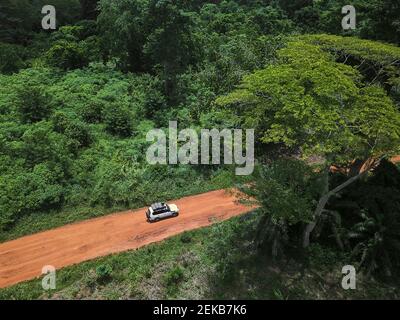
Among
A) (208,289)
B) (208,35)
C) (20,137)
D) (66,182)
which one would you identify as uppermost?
(208,35)

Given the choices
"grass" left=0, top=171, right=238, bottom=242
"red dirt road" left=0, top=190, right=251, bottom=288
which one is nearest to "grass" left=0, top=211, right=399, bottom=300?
"red dirt road" left=0, top=190, right=251, bottom=288

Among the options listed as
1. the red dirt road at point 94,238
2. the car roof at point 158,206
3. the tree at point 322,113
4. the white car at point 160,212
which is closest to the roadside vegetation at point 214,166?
the tree at point 322,113

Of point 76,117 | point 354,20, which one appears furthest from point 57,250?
point 354,20

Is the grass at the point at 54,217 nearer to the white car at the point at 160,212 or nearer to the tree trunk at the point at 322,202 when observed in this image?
the white car at the point at 160,212

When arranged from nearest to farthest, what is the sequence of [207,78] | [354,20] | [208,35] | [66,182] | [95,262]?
[95,262], [66,182], [207,78], [354,20], [208,35]

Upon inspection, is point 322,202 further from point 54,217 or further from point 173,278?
point 54,217

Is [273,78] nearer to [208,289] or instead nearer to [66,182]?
[208,289]
